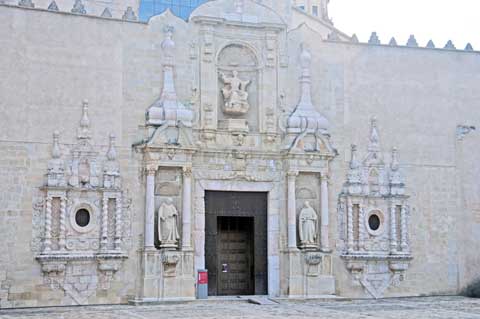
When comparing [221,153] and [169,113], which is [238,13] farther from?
[221,153]

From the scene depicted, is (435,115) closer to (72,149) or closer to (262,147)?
(262,147)

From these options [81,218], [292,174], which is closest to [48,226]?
[81,218]

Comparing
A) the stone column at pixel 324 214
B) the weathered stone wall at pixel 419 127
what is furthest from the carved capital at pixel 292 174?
the weathered stone wall at pixel 419 127

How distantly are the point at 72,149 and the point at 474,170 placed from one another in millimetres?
10877

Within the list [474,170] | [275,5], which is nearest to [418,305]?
[474,170]

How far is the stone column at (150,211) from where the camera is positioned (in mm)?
19062

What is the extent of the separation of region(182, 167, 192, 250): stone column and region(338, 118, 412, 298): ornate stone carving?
4.00 metres

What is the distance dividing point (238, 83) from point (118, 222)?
4.65m

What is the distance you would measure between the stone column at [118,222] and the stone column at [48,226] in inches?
60.0

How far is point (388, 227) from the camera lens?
21156 mm

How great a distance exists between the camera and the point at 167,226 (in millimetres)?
19172

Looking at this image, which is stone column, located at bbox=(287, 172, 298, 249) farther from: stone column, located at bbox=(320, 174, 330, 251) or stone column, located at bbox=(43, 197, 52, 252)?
stone column, located at bbox=(43, 197, 52, 252)

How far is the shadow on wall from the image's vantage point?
840 inches

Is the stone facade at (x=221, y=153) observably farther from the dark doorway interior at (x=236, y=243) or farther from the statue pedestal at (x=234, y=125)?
the dark doorway interior at (x=236, y=243)
